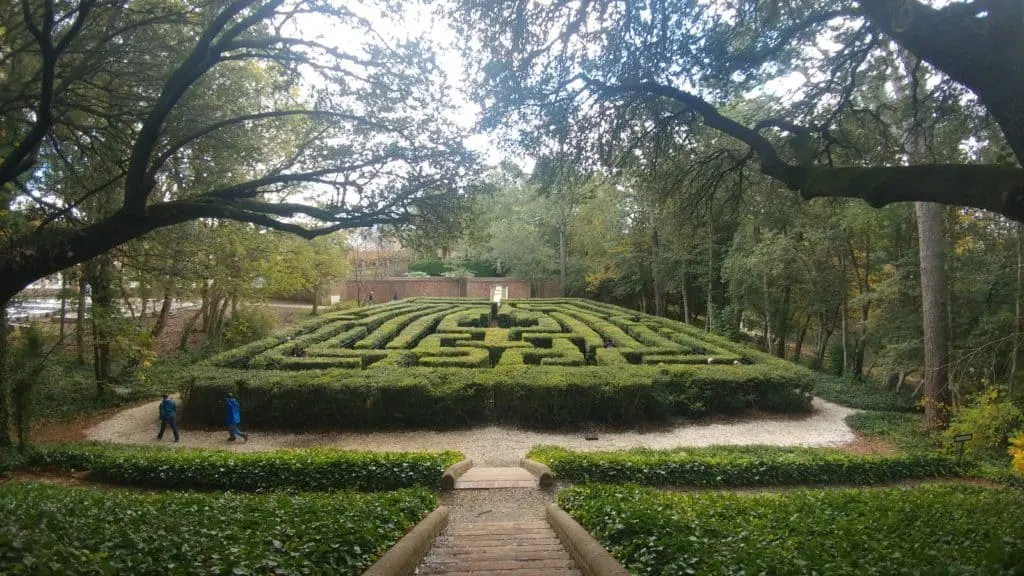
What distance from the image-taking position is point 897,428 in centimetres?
→ 1177

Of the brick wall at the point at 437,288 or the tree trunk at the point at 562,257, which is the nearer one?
the tree trunk at the point at 562,257

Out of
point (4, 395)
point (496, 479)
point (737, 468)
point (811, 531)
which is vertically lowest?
point (496, 479)

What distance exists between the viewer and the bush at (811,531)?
3438mm

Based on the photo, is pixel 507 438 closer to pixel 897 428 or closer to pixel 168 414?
pixel 168 414

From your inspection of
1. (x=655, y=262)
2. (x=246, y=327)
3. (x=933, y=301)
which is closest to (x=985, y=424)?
(x=933, y=301)

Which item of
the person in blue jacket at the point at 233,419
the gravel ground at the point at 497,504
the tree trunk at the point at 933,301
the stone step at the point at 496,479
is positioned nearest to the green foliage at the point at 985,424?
the tree trunk at the point at 933,301

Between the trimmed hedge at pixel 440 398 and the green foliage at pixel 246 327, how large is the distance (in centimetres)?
942

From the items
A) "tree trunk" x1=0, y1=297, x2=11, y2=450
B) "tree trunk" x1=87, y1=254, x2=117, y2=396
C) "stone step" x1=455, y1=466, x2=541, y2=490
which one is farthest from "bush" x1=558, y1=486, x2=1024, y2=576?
"tree trunk" x1=87, y1=254, x2=117, y2=396

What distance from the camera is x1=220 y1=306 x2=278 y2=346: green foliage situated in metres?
20.5

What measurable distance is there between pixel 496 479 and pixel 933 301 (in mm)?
10626

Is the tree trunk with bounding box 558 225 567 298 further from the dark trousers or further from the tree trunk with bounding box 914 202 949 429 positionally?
the dark trousers

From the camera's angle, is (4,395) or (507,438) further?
(507,438)

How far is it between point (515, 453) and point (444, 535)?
401 cm

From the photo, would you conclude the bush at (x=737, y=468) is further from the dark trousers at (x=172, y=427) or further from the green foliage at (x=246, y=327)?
the green foliage at (x=246, y=327)
